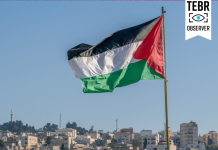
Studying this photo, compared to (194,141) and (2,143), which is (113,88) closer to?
(2,143)

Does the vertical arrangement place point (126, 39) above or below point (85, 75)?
above

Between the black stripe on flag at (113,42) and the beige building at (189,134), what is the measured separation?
147278mm

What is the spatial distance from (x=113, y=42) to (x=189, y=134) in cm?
14939

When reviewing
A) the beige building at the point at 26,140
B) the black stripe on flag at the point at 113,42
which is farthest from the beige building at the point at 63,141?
the black stripe on flag at the point at 113,42

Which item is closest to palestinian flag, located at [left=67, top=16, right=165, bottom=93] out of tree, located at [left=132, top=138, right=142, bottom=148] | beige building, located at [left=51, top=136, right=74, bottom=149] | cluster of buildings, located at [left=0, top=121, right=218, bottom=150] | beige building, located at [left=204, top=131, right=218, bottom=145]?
cluster of buildings, located at [left=0, top=121, right=218, bottom=150]

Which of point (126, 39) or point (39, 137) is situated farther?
point (39, 137)

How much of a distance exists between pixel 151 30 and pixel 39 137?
491ft

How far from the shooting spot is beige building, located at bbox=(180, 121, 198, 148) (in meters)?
163

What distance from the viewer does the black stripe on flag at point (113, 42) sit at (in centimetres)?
1820

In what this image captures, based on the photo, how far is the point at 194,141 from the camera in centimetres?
16288

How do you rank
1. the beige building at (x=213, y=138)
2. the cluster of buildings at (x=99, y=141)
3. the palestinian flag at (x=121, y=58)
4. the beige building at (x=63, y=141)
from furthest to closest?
the beige building at (x=213, y=138) < the beige building at (x=63, y=141) < the cluster of buildings at (x=99, y=141) < the palestinian flag at (x=121, y=58)

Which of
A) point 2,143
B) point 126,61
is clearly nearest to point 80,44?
point 126,61

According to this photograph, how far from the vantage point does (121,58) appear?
18297 mm

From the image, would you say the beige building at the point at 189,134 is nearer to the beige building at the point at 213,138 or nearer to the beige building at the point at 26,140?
the beige building at the point at 213,138
